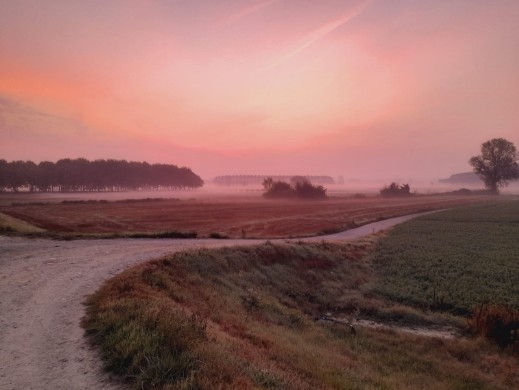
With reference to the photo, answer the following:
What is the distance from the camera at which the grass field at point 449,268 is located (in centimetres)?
2266

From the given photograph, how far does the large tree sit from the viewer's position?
144875 millimetres

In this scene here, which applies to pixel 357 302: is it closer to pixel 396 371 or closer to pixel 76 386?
pixel 396 371

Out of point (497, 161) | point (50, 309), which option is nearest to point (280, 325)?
point (50, 309)

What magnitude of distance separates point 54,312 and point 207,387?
7.26m

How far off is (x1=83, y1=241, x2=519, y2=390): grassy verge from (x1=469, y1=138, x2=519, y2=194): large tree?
15162 centimetres

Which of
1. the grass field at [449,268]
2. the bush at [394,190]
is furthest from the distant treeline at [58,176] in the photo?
the grass field at [449,268]

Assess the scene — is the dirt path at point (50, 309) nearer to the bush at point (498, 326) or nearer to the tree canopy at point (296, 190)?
the bush at point (498, 326)

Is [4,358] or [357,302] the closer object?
[4,358]

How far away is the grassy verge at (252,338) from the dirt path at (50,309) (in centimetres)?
56

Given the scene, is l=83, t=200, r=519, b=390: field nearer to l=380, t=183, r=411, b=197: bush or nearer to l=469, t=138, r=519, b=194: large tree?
l=380, t=183, r=411, b=197: bush

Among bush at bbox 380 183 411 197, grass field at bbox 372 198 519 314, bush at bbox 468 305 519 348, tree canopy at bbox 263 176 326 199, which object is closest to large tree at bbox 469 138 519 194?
bush at bbox 380 183 411 197

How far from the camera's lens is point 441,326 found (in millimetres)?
19266

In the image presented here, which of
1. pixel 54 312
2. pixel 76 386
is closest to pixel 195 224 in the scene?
pixel 54 312

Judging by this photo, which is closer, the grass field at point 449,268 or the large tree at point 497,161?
the grass field at point 449,268
